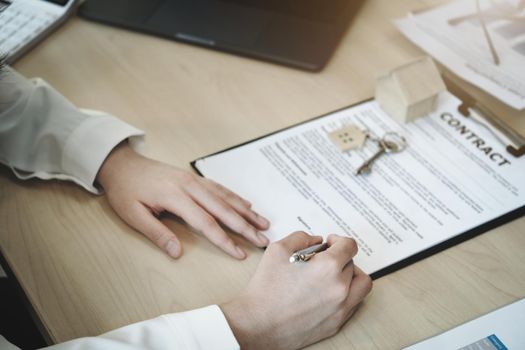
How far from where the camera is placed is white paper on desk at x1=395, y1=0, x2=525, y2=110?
3.06 ft

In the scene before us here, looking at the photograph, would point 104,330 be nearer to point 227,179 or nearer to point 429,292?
point 227,179

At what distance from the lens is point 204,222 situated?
73 cm

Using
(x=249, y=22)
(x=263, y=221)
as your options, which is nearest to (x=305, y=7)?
(x=249, y=22)

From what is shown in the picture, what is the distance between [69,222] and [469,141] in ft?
2.00

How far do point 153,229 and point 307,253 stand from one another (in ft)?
0.71

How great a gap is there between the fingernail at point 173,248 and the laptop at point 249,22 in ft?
1.45

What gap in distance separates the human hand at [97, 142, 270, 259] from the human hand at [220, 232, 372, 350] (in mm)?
69

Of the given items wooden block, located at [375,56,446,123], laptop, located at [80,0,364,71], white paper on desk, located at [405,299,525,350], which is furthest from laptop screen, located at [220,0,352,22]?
white paper on desk, located at [405,299,525,350]

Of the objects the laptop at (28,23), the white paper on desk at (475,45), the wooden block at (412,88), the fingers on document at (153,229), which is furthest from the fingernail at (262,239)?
the laptop at (28,23)

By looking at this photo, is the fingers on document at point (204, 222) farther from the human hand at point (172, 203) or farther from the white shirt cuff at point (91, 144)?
the white shirt cuff at point (91, 144)

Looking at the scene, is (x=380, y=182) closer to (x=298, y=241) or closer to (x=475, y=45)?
(x=298, y=241)

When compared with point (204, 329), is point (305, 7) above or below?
above

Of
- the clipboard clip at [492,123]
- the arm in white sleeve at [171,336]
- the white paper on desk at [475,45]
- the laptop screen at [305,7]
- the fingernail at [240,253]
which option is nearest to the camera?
the arm in white sleeve at [171,336]

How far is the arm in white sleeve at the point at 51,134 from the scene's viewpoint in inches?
32.4
